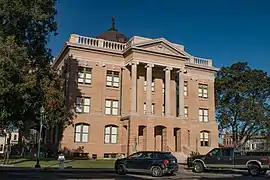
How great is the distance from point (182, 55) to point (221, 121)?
56.3 feet

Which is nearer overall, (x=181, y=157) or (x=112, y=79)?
(x=181, y=157)

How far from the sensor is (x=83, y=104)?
4012 centimetres

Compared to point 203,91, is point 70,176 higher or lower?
lower

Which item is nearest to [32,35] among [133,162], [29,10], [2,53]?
[29,10]

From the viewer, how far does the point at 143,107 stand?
136 feet

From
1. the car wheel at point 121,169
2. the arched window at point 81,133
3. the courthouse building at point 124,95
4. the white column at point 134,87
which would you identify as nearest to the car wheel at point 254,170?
the car wheel at point 121,169

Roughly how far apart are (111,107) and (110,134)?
3422 millimetres

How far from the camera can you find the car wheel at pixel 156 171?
2000 cm

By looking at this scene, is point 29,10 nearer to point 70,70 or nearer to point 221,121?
point 70,70

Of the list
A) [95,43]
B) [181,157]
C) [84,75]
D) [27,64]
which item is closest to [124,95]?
[84,75]

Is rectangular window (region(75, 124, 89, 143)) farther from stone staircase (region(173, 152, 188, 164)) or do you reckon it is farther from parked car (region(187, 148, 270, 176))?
parked car (region(187, 148, 270, 176))

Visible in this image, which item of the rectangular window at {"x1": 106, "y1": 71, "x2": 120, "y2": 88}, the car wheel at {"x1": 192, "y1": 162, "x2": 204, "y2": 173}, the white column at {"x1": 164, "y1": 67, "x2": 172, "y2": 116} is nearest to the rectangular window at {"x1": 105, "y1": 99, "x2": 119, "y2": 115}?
the rectangular window at {"x1": 106, "y1": 71, "x2": 120, "y2": 88}

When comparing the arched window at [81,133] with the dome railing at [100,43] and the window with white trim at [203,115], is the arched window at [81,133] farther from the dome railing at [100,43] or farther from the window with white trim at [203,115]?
the window with white trim at [203,115]

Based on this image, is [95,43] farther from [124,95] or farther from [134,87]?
[134,87]
